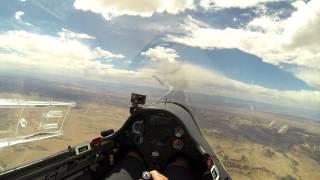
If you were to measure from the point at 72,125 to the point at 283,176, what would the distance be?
1553 inches

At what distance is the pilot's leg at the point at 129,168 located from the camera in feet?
13.0

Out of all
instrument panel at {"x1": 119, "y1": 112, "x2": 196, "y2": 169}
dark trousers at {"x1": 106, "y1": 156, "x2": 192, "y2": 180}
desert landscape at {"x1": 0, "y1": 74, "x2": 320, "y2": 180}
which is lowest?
desert landscape at {"x1": 0, "y1": 74, "x2": 320, "y2": 180}

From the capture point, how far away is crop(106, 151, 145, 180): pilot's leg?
3.96 meters

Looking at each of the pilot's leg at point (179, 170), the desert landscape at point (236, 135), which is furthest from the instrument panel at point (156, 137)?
the desert landscape at point (236, 135)

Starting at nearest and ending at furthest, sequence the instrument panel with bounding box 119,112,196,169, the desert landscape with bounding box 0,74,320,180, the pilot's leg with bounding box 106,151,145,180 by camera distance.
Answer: the pilot's leg with bounding box 106,151,145,180
the instrument panel with bounding box 119,112,196,169
the desert landscape with bounding box 0,74,320,180

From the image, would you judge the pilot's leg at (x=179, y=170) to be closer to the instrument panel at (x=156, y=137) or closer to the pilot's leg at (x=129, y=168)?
the instrument panel at (x=156, y=137)

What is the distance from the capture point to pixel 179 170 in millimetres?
4230

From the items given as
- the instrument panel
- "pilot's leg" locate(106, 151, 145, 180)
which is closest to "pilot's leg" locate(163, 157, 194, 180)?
the instrument panel

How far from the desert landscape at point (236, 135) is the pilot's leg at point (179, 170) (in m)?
36.1

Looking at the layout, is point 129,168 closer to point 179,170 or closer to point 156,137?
point 179,170

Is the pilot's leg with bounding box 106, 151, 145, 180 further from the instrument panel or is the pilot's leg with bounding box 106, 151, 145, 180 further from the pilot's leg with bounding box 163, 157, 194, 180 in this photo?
the pilot's leg with bounding box 163, 157, 194, 180

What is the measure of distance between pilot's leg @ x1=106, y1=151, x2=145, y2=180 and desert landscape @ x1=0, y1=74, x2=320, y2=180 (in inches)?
1420

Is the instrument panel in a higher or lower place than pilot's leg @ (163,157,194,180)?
higher

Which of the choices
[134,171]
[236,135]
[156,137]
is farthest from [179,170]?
[236,135]
